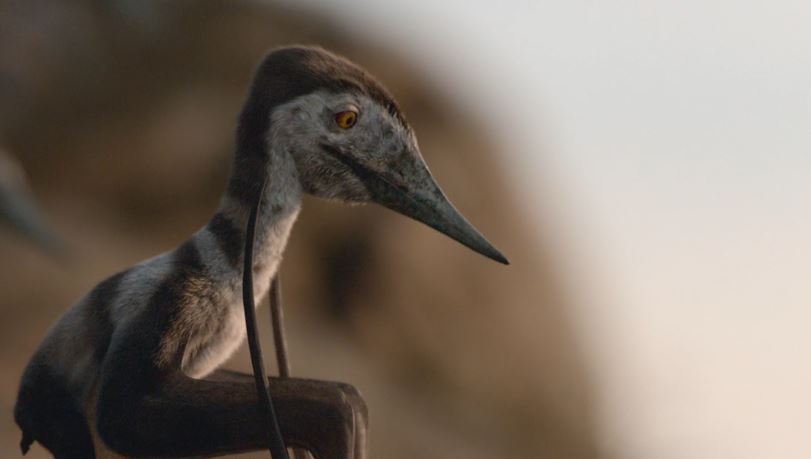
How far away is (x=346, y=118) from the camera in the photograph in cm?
138

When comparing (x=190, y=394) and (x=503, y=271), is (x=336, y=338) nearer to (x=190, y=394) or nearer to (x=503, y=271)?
(x=503, y=271)

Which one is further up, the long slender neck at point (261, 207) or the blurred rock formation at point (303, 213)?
the long slender neck at point (261, 207)

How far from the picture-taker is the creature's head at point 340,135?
1.38 m

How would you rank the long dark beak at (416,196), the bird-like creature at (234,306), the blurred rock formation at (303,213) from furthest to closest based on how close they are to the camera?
the blurred rock formation at (303,213) < the long dark beak at (416,196) < the bird-like creature at (234,306)

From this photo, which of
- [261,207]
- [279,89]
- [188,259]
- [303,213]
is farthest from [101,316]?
[303,213]

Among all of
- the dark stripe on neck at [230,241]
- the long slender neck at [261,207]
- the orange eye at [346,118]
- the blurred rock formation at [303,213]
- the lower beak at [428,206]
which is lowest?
the blurred rock formation at [303,213]

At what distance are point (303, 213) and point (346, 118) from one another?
456 cm

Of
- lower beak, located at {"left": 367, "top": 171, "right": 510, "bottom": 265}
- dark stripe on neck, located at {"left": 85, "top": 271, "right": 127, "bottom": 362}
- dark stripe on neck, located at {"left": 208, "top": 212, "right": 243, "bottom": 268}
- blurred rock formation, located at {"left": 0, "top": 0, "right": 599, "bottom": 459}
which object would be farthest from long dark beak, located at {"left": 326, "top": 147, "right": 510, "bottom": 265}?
blurred rock formation, located at {"left": 0, "top": 0, "right": 599, "bottom": 459}

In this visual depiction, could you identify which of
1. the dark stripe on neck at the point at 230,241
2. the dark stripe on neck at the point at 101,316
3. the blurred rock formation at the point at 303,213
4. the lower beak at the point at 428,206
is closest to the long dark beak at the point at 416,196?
the lower beak at the point at 428,206

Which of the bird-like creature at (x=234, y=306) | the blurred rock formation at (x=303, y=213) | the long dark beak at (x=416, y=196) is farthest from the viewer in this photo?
the blurred rock formation at (x=303, y=213)

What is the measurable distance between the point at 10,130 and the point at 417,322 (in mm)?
2374

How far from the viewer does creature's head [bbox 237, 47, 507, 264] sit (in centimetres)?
138

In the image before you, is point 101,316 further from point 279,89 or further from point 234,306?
point 279,89

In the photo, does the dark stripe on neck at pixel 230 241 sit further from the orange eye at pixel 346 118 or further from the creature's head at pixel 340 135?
the orange eye at pixel 346 118
